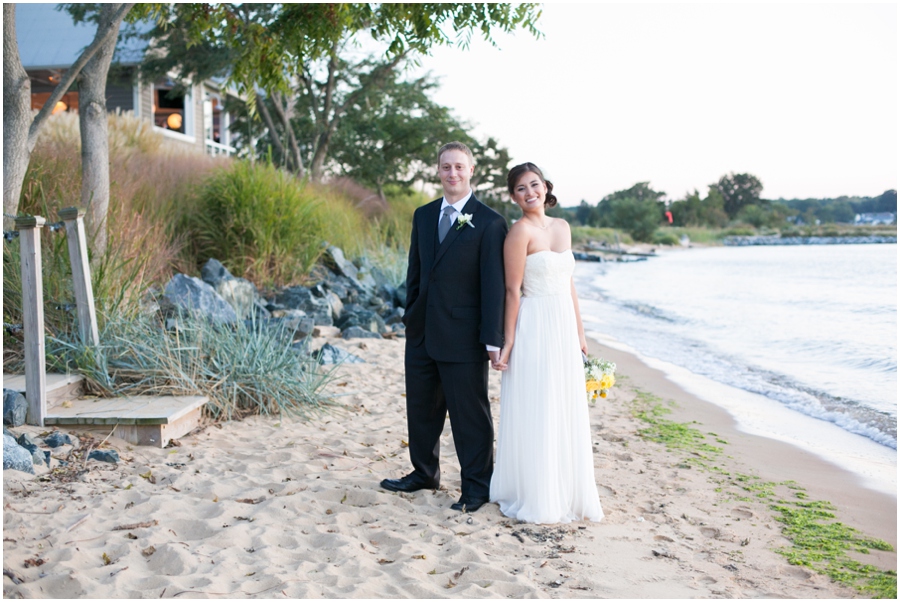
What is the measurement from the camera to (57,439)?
4910mm

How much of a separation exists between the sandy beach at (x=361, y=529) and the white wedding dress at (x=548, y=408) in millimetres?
179

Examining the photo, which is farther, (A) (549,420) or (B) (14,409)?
(B) (14,409)

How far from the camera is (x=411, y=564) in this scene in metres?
3.60

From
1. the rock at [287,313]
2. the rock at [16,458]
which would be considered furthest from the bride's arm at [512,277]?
the rock at [287,313]

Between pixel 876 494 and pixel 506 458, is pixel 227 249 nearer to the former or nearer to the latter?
pixel 506 458

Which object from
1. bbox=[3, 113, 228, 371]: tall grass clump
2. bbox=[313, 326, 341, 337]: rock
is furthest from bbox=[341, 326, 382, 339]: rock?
bbox=[3, 113, 228, 371]: tall grass clump

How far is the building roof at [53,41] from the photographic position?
20328 millimetres

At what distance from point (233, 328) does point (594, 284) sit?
20.5 meters

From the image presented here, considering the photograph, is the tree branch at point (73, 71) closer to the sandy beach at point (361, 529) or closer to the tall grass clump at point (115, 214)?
the tall grass clump at point (115, 214)

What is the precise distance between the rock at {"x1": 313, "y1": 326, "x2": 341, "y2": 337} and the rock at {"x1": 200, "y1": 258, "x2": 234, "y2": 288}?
4.34 ft

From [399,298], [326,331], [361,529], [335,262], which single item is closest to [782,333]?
[399,298]

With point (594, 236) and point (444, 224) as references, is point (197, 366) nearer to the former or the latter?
point (444, 224)

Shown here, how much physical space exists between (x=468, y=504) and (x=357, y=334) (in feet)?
18.4

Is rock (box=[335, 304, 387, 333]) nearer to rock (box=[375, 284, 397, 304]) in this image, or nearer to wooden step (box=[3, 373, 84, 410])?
rock (box=[375, 284, 397, 304])
